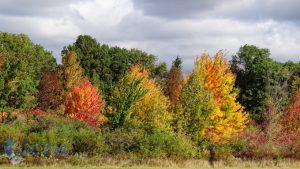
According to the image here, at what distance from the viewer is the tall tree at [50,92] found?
63.4 m

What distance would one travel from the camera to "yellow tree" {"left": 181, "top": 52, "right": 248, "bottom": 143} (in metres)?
34.0

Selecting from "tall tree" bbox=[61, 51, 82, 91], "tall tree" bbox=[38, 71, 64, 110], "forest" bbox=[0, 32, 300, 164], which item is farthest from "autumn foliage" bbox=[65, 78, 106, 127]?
"tall tree" bbox=[61, 51, 82, 91]

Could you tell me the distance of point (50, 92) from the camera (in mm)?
64062

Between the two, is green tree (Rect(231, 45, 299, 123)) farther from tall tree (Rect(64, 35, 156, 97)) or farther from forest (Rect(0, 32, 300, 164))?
forest (Rect(0, 32, 300, 164))

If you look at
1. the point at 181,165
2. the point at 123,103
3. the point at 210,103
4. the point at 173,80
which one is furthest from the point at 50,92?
the point at 181,165

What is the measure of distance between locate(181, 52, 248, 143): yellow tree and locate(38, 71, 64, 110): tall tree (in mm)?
28275

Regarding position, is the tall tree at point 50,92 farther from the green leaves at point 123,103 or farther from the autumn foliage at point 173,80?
the green leaves at point 123,103

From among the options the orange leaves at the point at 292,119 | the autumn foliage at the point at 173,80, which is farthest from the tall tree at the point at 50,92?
the orange leaves at the point at 292,119

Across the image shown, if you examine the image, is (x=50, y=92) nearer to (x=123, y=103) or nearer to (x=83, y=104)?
(x=83, y=104)

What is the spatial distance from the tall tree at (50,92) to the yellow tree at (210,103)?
28.3 metres

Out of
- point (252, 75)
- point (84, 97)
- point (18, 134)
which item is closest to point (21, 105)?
point (84, 97)

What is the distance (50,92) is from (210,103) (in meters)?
33.7

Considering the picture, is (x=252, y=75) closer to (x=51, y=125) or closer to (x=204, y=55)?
(x=204, y=55)

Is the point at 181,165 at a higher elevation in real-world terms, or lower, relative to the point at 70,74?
lower
